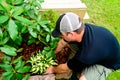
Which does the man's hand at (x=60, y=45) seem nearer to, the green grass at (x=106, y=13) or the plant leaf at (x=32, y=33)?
the plant leaf at (x=32, y=33)

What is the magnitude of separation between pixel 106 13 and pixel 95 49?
9.34ft

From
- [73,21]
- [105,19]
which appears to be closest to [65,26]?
[73,21]

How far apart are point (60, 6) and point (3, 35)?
1.65 m

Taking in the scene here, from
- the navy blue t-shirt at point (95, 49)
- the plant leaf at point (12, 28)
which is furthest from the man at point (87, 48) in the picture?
the plant leaf at point (12, 28)

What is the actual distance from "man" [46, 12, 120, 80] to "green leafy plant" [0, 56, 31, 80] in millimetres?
342

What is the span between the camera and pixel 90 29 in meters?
3.65

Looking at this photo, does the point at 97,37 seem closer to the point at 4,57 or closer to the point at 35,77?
the point at 35,77

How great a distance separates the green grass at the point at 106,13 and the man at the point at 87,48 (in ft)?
6.52

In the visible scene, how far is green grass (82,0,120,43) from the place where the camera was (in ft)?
19.3

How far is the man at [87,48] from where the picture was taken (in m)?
3.40

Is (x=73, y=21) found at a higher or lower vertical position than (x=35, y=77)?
higher

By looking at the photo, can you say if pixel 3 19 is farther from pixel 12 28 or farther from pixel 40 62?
pixel 40 62

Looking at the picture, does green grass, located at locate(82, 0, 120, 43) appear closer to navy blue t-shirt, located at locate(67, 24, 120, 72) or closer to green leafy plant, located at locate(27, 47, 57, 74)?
navy blue t-shirt, located at locate(67, 24, 120, 72)

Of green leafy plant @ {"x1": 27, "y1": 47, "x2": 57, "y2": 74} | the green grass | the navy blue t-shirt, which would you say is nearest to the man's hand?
green leafy plant @ {"x1": 27, "y1": 47, "x2": 57, "y2": 74}
